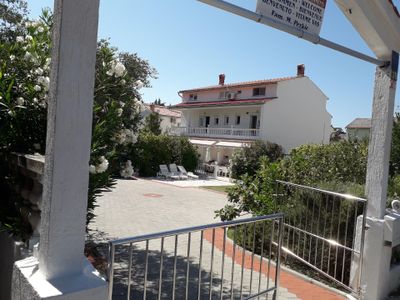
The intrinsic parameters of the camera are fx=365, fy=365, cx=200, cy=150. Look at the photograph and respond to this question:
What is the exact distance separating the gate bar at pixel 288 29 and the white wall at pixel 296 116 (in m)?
30.5

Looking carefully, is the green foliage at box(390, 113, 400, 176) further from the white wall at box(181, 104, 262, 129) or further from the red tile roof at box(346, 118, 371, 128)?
the red tile roof at box(346, 118, 371, 128)

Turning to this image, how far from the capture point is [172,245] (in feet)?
26.3

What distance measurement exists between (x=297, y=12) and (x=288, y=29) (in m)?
0.32

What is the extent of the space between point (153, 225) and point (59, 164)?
329 inches

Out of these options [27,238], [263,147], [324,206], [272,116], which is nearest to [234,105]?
[272,116]

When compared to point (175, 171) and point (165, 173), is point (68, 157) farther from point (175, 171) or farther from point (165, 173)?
point (175, 171)

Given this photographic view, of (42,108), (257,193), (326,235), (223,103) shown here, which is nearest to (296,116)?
(223,103)

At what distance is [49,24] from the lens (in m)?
5.76

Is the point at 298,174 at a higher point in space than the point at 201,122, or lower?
lower

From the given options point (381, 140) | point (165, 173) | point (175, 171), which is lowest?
point (165, 173)

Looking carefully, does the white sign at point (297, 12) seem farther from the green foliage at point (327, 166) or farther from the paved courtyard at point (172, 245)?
the green foliage at point (327, 166)

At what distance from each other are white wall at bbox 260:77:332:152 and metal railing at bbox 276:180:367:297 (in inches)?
1151

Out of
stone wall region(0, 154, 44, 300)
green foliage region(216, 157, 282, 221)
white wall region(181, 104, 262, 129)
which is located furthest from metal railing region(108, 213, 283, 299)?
white wall region(181, 104, 262, 129)

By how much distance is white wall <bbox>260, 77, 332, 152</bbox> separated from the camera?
3600 centimetres
